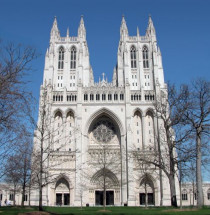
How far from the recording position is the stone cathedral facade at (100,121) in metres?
42.0

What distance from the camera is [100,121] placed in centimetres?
4828

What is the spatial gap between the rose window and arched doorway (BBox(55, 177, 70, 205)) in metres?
9.27

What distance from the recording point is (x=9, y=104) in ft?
34.7

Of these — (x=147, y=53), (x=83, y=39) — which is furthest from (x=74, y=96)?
(x=147, y=53)

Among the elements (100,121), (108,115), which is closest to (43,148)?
(108,115)

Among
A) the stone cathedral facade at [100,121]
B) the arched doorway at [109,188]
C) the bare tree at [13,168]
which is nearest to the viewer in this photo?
the bare tree at [13,168]

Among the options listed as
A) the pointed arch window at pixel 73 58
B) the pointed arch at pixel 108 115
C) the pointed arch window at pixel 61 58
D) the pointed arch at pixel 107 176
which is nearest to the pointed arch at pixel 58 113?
the pointed arch at pixel 108 115

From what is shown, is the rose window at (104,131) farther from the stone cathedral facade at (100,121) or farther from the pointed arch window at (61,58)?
the pointed arch window at (61,58)

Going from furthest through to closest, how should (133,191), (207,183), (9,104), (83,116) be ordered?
(207,183) → (83,116) → (133,191) → (9,104)

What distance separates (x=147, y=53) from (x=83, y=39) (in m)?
13.0

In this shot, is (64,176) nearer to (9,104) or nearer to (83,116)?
(83,116)

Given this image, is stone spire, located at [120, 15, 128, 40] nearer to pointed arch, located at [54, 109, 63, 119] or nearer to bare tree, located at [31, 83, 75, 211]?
bare tree, located at [31, 83, 75, 211]

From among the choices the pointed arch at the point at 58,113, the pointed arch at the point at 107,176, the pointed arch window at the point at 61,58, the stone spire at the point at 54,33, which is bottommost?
the pointed arch at the point at 107,176

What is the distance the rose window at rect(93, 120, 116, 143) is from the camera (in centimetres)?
4652
